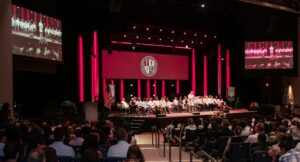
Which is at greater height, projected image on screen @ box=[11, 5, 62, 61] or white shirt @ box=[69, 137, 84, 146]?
projected image on screen @ box=[11, 5, 62, 61]

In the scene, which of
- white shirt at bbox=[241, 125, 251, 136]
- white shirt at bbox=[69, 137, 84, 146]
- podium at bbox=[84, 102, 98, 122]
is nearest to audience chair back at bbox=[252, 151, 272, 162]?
white shirt at bbox=[69, 137, 84, 146]

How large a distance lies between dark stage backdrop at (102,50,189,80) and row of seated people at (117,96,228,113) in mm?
3155

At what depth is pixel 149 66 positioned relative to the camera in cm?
3384

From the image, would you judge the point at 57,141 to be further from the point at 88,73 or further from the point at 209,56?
the point at 209,56

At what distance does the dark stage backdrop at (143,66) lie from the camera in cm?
3167

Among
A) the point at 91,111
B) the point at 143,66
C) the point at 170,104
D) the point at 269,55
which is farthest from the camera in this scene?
the point at 143,66

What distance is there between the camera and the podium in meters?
22.9

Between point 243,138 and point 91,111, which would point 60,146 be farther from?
point 91,111

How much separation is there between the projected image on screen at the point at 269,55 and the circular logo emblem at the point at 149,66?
19.7ft

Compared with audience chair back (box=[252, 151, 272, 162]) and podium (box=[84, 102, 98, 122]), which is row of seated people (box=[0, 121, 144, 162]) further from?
podium (box=[84, 102, 98, 122])

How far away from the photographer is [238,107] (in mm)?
33688

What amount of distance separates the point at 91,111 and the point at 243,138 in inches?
493

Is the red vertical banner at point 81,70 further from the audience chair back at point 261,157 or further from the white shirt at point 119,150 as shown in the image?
the audience chair back at point 261,157

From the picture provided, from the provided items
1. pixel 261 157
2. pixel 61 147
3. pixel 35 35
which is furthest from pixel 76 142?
pixel 35 35
